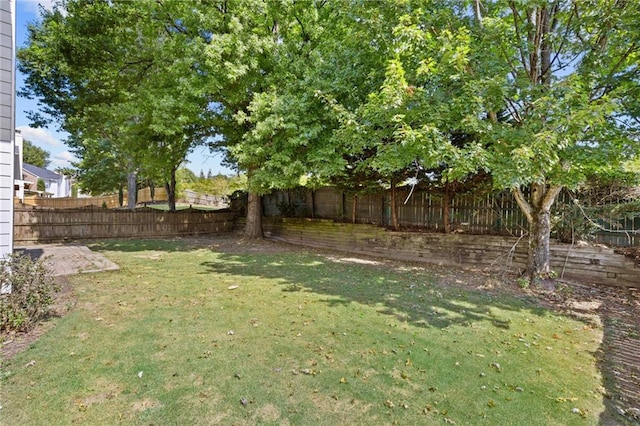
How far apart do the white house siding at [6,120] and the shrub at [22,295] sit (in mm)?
781

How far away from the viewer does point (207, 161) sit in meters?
13.0

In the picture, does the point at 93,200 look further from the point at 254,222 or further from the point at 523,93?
the point at 523,93

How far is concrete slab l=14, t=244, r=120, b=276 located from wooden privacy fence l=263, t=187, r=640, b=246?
22.9 ft

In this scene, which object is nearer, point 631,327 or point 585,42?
point 631,327

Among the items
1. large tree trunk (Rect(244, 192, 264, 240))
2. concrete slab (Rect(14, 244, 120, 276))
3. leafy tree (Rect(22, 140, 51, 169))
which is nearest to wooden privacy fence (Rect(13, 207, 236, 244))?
concrete slab (Rect(14, 244, 120, 276))

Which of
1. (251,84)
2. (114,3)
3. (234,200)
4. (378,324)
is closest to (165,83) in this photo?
(251,84)

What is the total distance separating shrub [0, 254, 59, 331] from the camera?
139 inches

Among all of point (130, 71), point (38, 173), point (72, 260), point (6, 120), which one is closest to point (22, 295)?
point (6, 120)

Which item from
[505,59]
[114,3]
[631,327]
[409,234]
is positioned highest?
[114,3]

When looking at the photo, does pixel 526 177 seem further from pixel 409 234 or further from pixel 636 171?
pixel 409 234

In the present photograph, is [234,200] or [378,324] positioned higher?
[234,200]

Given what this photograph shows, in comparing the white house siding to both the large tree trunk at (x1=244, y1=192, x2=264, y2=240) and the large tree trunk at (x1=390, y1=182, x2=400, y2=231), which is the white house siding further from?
the large tree trunk at (x1=390, y1=182, x2=400, y2=231)

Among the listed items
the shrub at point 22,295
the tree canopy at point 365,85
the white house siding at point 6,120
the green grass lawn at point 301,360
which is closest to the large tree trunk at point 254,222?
the tree canopy at point 365,85

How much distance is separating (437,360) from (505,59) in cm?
594
